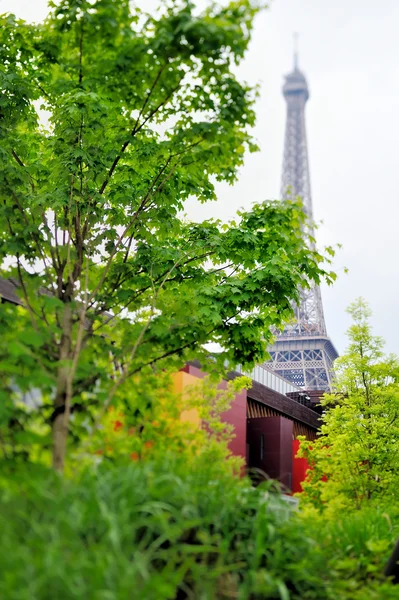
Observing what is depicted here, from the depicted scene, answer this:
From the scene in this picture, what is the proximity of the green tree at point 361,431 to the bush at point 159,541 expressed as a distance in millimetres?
10269

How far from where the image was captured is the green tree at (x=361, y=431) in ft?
57.7

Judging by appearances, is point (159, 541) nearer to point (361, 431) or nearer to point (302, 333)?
point (361, 431)

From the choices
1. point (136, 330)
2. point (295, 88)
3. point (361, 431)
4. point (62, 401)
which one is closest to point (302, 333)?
point (361, 431)

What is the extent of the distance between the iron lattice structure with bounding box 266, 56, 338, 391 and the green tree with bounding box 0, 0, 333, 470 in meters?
55.7

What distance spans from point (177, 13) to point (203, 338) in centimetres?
425

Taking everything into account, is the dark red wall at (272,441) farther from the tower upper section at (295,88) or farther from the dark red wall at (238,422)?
the tower upper section at (295,88)

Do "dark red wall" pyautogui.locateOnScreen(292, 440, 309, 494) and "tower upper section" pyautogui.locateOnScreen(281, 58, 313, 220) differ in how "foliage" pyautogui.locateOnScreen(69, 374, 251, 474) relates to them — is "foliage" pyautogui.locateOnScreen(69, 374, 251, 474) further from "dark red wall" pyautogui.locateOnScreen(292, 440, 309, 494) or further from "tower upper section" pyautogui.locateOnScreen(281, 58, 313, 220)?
"tower upper section" pyautogui.locateOnScreen(281, 58, 313, 220)

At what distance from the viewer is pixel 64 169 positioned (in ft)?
30.1

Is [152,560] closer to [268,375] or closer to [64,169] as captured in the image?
[64,169]

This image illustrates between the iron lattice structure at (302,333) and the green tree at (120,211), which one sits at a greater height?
A: the iron lattice structure at (302,333)

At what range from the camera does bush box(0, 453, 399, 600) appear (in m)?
3.91

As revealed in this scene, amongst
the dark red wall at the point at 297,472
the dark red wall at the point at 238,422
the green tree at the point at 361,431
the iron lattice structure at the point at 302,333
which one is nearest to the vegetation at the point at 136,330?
the green tree at the point at 361,431

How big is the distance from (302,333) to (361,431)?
2739 inches

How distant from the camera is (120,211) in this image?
34.8 ft
